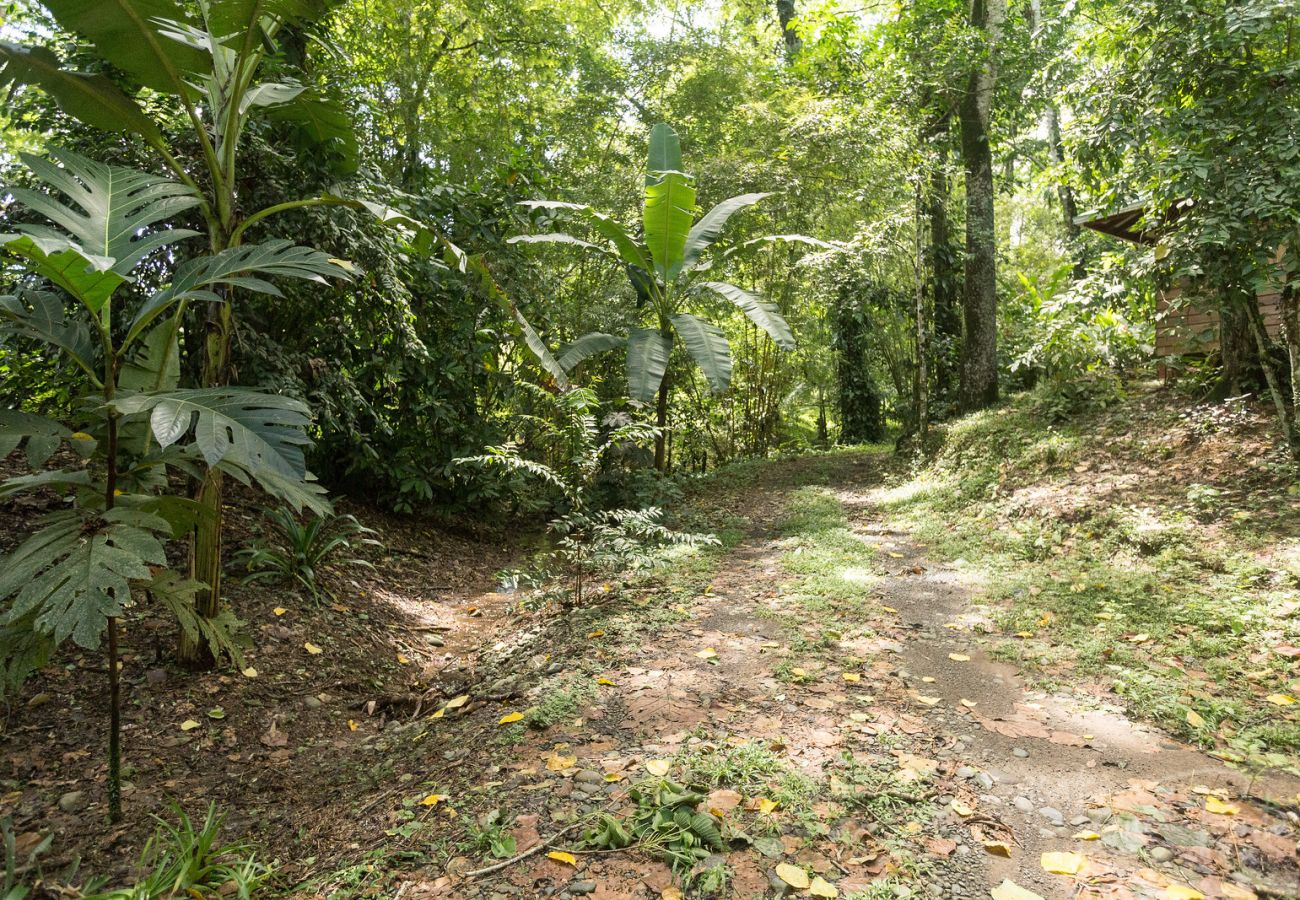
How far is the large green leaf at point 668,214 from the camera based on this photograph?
578cm

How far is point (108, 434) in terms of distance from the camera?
2.17m

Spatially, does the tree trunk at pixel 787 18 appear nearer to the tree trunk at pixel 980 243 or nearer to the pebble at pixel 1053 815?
the tree trunk at pixel 980 243

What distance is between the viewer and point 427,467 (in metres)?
6.82

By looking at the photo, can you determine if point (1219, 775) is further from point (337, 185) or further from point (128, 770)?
point (337, 185)

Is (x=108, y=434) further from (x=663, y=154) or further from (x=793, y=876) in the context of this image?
(x=663, y=154)

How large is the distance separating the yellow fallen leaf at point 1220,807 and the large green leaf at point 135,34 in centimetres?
465

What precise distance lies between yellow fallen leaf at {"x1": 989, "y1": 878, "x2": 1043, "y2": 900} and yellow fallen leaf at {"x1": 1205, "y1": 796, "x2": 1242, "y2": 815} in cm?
81

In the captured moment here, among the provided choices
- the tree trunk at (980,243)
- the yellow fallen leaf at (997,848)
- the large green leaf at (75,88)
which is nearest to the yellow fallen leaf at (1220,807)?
the yellow fallen leaf at (997,848)

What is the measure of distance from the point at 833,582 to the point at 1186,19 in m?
5.25

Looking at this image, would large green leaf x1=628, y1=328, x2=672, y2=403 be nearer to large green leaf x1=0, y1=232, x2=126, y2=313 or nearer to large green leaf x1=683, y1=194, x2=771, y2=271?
large green leaf x1=683, y1=194, x2=771, y2=271

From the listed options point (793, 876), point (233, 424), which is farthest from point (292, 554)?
point (793, 876)

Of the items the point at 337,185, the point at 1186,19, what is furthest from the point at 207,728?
the point at 1186,19

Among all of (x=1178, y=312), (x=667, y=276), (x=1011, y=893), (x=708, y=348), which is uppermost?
(x=667, y=276)

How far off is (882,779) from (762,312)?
4271mm
